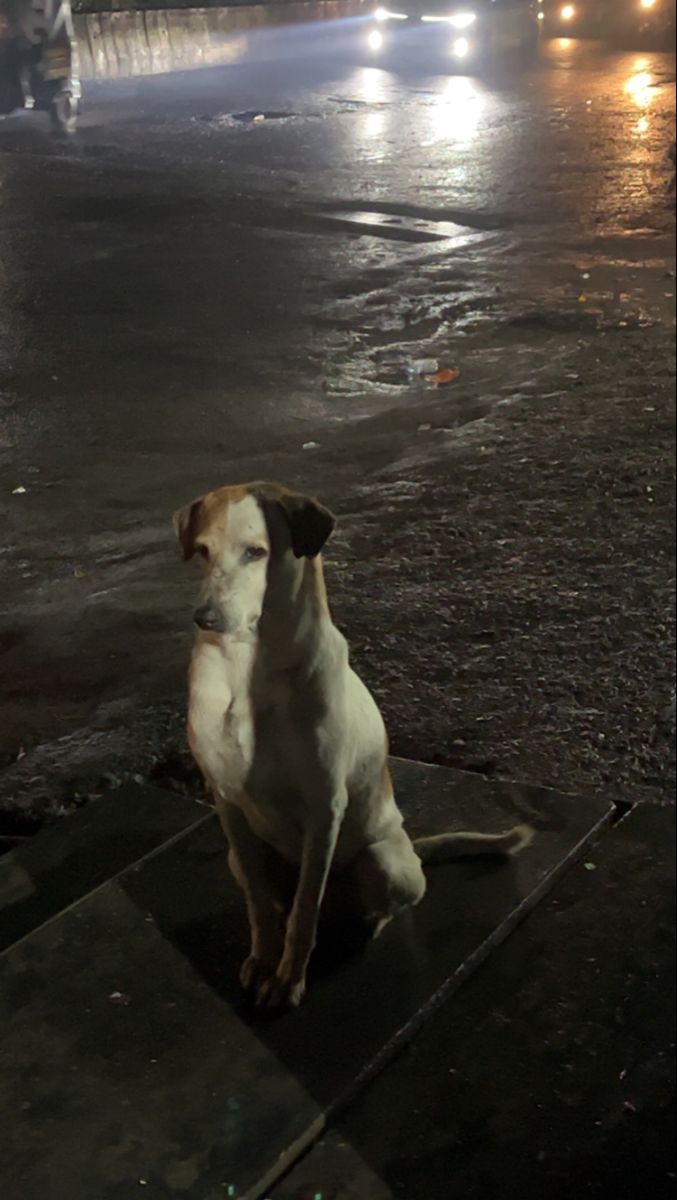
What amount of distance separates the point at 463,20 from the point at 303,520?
1461 mm

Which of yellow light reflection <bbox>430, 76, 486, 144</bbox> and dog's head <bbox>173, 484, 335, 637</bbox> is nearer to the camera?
dog's head <bbox>173, 484, 335, 637</bbox>

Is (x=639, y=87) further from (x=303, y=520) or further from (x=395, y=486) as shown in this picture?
(x=303, y=520)

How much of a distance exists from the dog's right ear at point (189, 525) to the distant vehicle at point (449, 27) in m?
1.31

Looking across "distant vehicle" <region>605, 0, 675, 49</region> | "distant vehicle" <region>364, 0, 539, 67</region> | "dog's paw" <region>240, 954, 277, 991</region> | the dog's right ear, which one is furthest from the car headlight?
"dog's paw" <region>240, 954, 277, 991</region>

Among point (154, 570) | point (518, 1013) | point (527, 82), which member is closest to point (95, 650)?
point (154, 570)

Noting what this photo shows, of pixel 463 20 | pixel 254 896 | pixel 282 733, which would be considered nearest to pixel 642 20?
pixel 463 20

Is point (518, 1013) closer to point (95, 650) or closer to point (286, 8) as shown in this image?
point (95, 650)

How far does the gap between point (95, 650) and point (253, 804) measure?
1205mm

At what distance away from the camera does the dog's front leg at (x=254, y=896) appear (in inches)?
69.8

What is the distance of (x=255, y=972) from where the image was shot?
186cm

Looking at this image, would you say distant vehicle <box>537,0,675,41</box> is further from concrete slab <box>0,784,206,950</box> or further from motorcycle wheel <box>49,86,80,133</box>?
concrete slab <box>0,784,206,950</box>

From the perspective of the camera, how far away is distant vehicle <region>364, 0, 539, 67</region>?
2502 mm

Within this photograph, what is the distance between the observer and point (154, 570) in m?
2.76

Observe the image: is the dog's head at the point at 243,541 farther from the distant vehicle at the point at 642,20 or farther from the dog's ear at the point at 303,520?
the distant vehicle at the point at 642,20
